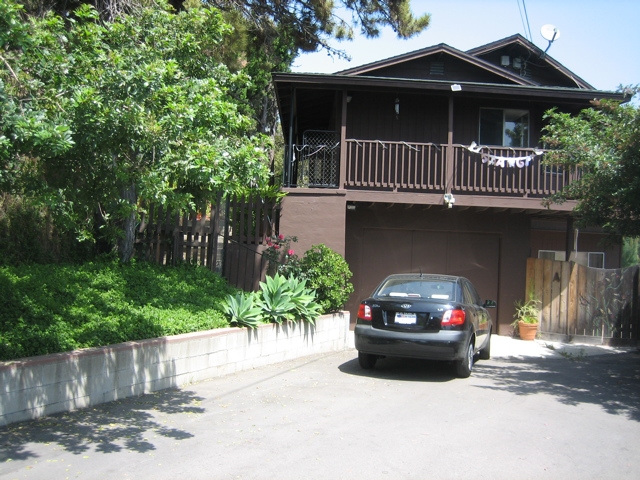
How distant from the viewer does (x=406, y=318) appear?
8.74 m

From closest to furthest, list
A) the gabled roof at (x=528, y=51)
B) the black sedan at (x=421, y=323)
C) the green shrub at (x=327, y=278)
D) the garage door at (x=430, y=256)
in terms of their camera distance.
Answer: the black sedan at (x=421, y=323), the green shrub at (x=327, y=278), the garage door at (x=430, y=256), the gabled roof at (x=528, y=51)

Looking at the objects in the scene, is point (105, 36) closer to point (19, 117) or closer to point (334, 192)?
point (19, 117)

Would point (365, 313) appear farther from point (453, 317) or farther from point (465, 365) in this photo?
point (465, 365)

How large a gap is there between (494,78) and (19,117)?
→ 12.9m

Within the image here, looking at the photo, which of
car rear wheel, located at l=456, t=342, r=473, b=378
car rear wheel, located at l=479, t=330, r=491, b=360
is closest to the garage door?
car rear wheel, located at l=479, t=330, r=491, b=360

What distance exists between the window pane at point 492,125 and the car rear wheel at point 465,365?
25.4 feet

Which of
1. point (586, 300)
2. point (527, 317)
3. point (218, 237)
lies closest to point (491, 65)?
point (586, 300)

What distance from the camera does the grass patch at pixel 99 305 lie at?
6797mm

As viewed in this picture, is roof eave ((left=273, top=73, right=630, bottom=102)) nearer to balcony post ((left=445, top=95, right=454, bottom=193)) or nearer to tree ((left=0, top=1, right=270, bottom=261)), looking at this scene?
balcony post ((left=445, top=95, right=454, bottom=193))

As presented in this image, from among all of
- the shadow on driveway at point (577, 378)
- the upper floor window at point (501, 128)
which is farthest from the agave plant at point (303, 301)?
the upper floor window at point (501, 128)

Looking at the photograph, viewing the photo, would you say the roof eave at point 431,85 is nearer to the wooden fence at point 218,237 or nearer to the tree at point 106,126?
the wooden fence at point 218,237

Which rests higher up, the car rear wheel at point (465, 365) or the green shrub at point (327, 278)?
the green shrub at point (327, 278)

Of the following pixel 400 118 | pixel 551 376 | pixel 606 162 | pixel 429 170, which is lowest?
pixel 551 376

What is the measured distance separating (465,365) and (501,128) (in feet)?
27.3
